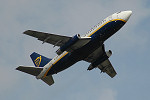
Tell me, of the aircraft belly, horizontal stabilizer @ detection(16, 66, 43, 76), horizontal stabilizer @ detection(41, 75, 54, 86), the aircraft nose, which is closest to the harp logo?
horizontal stabilizer @ detection(41, 75, 54, 86)

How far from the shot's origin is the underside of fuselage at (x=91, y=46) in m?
61.1

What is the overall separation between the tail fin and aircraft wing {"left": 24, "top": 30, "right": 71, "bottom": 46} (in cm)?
906

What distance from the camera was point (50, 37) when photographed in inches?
2409

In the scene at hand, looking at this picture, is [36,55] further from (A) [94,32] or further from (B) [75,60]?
(A) [94,32]

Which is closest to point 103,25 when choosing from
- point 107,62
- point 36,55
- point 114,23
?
point 114,23

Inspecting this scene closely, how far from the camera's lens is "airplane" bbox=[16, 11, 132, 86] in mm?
61062

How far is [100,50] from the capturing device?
227 feet

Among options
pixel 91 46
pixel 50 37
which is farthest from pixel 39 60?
pixel 91 46

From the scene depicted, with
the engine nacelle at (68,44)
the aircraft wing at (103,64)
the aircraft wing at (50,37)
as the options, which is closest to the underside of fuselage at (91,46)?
the engine nacelle at (68,44)

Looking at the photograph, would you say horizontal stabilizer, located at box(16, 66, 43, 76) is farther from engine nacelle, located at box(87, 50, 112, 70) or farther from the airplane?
engine nacelle, located at box(87, 50, 112, 70)

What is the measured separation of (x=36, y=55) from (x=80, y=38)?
1725cm

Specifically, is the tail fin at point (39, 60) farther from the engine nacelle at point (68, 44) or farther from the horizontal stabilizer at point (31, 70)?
the engine nacelle at point (68, 44)

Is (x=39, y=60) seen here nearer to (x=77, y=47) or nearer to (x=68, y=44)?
(x=77, y=47)

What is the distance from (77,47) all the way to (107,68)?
47.6 feet
